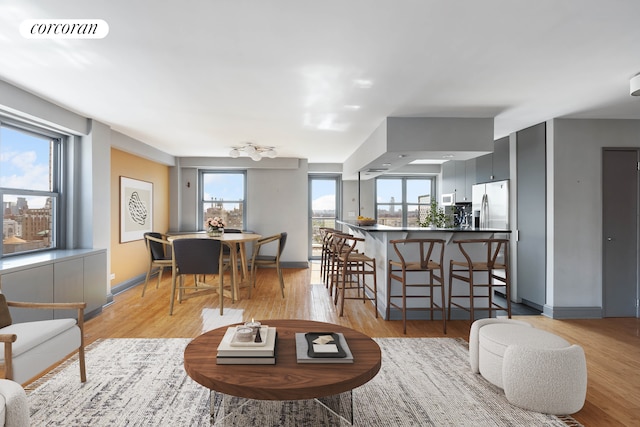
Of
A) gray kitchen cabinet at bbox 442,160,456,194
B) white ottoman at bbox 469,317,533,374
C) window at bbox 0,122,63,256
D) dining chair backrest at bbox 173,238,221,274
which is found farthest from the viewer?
gray kitchen cabinet at bbox 442,160,456,194

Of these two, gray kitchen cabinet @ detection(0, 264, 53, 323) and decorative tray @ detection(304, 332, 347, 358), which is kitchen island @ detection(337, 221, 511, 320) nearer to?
decorative tray @ detection(304, 332, 347, 358)

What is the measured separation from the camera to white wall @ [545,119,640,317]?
437 cm

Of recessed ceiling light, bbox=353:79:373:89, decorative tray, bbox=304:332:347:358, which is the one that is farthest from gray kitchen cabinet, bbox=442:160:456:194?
decorative tray, bbox=304:332:347:358

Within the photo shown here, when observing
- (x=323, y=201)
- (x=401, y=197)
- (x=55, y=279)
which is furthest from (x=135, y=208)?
(x=401, y=197)

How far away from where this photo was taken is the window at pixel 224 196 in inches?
314

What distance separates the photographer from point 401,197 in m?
8.67

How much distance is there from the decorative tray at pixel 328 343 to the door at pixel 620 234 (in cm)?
Result: 403

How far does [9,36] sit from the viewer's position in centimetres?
233

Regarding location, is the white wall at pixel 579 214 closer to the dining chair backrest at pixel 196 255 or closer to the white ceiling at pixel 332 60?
the white ceiling at pixel 332 60

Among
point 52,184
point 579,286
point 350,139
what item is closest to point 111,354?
point 52,184

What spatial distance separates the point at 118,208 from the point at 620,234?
6923mm

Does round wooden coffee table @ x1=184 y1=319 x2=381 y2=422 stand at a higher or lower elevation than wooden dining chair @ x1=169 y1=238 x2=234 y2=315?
lower

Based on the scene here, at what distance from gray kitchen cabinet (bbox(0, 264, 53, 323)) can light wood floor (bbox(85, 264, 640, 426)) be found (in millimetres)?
547

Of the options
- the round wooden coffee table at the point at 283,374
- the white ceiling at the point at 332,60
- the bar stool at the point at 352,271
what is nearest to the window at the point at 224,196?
the bar stool at the point at 352,271
